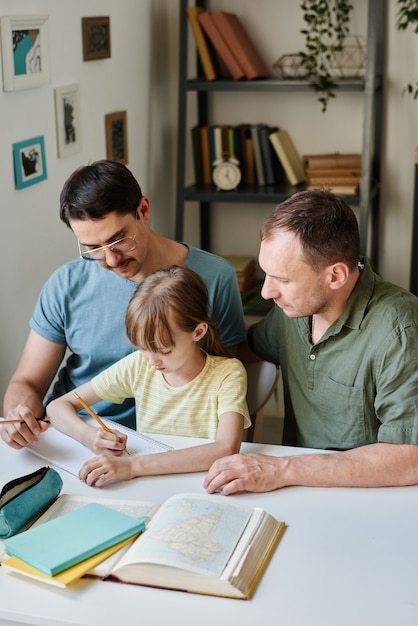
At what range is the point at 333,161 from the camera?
3.70 meters

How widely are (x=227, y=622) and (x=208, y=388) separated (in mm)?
678

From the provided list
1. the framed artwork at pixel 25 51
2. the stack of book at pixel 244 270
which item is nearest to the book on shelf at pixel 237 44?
the stack of book at pixel 244 270

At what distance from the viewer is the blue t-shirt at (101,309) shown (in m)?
2.12

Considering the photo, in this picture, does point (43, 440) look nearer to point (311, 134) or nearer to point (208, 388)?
point (208, 388)

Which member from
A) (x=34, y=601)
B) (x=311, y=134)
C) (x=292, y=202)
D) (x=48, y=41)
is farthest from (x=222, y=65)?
(x=34, y=601)

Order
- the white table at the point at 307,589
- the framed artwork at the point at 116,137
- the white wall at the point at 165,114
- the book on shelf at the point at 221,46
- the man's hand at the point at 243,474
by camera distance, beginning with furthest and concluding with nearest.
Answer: the book on shelf at the point at 221,46
the framed artwork at the point at 116,137
the white wall at the point at 165,114
the man's hand at the point at 243,474
the white table at the point at 307,589

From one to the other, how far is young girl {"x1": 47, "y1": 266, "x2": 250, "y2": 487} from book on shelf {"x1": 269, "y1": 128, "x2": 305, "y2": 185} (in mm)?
1985

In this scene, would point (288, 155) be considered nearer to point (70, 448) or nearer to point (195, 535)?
point (70, 448)

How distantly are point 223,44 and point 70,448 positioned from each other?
2373mm

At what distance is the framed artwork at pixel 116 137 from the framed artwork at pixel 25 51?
0.57m

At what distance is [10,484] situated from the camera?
146 cm

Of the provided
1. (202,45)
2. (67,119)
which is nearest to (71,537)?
(67,119)

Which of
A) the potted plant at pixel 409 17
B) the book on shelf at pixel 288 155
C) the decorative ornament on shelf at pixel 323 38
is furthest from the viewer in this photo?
the book on shelf at pixel 288 155

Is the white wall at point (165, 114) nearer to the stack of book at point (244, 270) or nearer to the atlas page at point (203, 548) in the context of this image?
the stack of book at point (244, 270)
